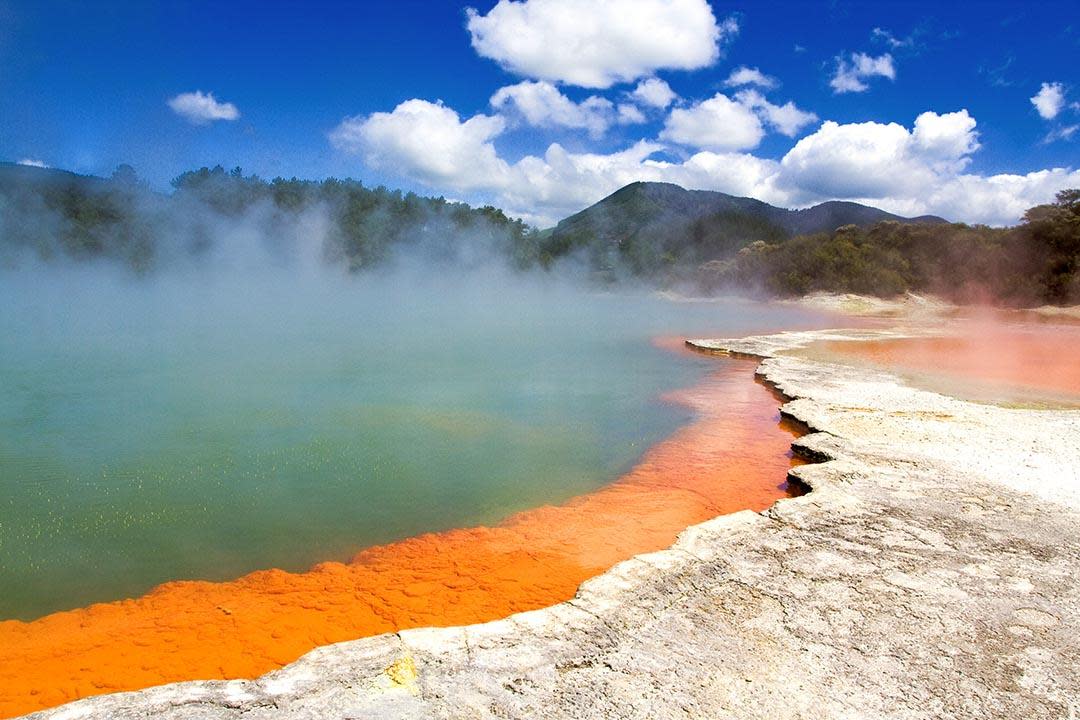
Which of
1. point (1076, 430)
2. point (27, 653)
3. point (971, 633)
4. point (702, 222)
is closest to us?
point (971, 633)

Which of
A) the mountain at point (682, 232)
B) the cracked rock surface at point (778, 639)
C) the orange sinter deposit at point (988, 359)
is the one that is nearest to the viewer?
the cracked rock surface at point (778, 639)

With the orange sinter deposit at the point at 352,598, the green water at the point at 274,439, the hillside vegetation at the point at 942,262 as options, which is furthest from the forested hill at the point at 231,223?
the orange sinter deposit at the point at 352,598

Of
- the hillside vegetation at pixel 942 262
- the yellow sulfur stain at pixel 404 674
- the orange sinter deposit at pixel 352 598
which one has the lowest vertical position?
the orange sinter deposit at pixel 352 598

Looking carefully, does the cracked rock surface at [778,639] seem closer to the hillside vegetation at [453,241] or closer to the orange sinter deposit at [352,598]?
the orange sinter deposit at [352,598]

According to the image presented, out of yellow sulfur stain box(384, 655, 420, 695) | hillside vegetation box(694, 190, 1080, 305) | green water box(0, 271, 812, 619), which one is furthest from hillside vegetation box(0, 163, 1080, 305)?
yellow sulfur stain box(384, 655, 420, 695)

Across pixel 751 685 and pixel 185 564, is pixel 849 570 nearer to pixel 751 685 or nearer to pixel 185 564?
pixel 751 685

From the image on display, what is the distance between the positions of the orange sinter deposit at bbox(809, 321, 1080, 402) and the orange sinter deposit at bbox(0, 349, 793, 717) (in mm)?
5481

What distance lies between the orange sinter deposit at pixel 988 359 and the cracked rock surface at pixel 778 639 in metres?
5.36

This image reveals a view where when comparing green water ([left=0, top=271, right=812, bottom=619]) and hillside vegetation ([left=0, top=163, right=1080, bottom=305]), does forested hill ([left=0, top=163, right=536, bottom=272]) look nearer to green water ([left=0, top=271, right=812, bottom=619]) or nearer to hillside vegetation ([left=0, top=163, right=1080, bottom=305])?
hillside vegetation ([left=0, top=163, right=1080, bottom=305])

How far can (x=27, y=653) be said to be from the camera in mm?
3066

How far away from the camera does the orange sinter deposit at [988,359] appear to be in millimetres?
8695

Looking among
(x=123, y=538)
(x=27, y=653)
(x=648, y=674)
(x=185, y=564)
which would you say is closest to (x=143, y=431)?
(x=123, y=538)

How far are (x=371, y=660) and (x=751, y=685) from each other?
138 centimetres

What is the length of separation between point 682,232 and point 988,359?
49.4 metres
